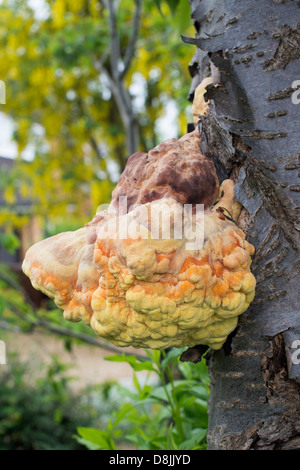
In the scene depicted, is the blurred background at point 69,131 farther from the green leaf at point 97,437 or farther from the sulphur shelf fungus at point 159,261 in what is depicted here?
the sulphur shelf fungus at point 159,261

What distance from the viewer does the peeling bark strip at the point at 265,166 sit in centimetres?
70

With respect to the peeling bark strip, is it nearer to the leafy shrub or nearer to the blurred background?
the leafy shrub

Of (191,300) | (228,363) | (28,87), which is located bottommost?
(228,363)

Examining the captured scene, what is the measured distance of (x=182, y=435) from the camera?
3.51ft

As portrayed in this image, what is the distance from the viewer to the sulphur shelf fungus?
604 millimetres

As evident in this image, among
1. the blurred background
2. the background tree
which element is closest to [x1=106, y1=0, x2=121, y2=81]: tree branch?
the blurred background

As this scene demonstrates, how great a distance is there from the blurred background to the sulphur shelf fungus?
1501 mm

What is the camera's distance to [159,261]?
23.8 inches

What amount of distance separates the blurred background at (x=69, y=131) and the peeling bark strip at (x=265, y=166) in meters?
1.42

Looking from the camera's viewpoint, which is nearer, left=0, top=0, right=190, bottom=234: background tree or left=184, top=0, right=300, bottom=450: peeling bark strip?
left=184, top=0, right=300, bottom=450: peeling bark strip

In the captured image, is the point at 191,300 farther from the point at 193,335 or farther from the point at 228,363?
the point at 228,363

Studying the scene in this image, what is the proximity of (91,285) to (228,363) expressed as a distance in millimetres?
287

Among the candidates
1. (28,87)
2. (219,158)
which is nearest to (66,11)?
(28,87)

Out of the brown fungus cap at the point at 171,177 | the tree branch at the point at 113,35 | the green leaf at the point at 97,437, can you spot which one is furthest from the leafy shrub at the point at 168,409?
the tree branch at the point at 113,35
